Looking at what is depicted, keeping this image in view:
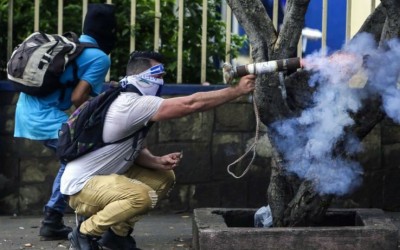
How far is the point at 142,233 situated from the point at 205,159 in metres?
0.94

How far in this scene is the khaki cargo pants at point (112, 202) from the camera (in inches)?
230

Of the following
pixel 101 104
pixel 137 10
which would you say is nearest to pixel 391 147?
pixel 137 10

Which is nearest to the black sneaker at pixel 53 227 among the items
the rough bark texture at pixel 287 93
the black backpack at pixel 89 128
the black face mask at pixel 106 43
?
the black backpack at pixel 89 128

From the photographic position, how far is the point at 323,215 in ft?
20.1

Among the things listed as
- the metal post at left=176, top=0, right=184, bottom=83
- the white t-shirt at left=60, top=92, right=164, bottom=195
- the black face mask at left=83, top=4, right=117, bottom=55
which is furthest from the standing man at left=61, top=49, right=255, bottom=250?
the metal post at left=176, top=0, right=184, bottom=83

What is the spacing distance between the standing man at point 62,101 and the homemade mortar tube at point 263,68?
1.44 metres

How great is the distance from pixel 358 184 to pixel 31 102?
253cm

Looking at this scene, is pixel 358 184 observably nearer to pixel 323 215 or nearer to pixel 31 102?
pixel 323 215

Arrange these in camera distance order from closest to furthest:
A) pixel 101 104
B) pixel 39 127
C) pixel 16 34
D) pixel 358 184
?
pixel 101 104 < pixel 39 127 < pixel 358 184 < pixel 16 34

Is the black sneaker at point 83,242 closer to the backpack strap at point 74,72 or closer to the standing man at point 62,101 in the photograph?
the standing man at point 62,101

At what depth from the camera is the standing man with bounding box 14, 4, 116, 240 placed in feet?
21.8

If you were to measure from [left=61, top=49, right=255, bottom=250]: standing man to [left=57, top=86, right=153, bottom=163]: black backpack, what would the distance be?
0.03m

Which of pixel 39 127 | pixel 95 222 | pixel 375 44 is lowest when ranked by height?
pixel 95 222

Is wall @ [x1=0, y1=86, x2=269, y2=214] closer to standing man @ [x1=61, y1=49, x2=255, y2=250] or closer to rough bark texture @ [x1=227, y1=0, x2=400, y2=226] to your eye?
standing man @ [x1=61, y1=49, x2=255, y2=250]
